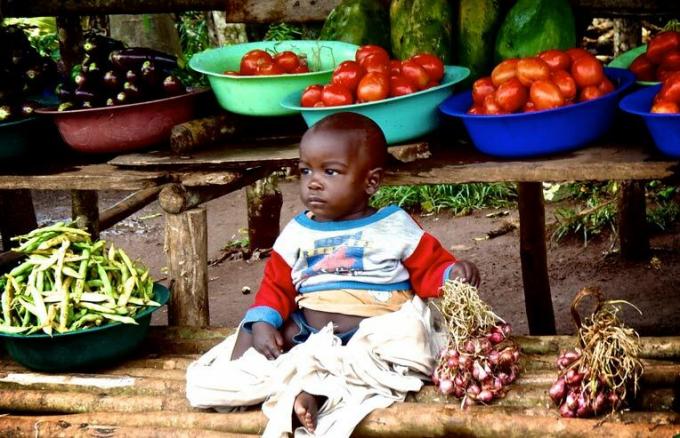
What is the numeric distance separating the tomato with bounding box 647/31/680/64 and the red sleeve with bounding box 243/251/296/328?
175 cm

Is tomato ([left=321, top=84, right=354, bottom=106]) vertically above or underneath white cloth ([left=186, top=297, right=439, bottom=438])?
above

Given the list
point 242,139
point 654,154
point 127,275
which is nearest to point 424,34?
point 242,139

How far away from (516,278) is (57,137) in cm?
324

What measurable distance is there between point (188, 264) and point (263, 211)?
8.73 ft

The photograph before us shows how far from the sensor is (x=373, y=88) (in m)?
3.79

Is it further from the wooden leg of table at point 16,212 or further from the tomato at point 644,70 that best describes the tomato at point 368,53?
the wooden leg of table at point 16,212

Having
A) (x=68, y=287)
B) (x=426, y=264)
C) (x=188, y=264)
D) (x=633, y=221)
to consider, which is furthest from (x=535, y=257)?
(x=68, y=287)

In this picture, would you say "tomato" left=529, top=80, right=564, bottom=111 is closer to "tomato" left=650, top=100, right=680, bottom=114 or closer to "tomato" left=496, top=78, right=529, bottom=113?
"tomato" left=496, top=78, right=529, bottom=113

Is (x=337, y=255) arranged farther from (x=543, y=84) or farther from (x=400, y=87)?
(x=543, y=84)

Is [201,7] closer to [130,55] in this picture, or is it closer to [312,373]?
[130,55]

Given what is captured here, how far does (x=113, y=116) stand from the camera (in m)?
4.21

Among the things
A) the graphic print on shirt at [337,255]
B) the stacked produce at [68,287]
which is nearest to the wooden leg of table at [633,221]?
the graphic print on shirt at [337,255]

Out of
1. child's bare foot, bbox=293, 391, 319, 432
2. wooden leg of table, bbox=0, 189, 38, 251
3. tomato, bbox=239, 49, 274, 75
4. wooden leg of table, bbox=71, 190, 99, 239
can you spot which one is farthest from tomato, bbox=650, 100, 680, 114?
wooden leg of table, bbox=0, 189, 38, 251

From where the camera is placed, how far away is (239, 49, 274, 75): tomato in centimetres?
426
